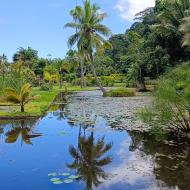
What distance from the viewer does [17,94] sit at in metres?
20.6

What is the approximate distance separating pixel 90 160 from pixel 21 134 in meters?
5.37

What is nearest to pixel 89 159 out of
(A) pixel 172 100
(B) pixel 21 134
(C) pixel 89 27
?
(A) pixel 172 100

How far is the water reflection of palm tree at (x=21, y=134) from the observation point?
13914mm

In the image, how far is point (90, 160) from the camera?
10.5 m

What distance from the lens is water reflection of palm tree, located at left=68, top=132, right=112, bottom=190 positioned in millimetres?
8811

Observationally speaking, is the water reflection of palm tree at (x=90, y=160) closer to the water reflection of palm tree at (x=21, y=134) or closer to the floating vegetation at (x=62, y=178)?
the floating vegetation at (x=62, y=178)

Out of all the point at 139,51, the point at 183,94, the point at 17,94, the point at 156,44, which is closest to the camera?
the point at 183,94

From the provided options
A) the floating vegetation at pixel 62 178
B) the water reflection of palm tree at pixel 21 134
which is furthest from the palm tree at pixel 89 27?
the floating vegetation at pixel 62 178

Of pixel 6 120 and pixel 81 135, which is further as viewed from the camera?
pixel 6 120

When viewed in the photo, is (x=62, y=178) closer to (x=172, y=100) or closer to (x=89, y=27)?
(x=172, y=100)

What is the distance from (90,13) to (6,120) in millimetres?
22743

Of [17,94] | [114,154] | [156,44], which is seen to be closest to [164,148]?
[114,154]

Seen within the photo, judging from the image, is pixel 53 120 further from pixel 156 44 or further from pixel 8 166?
pixel 156 44

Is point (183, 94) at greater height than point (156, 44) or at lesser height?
lesser
